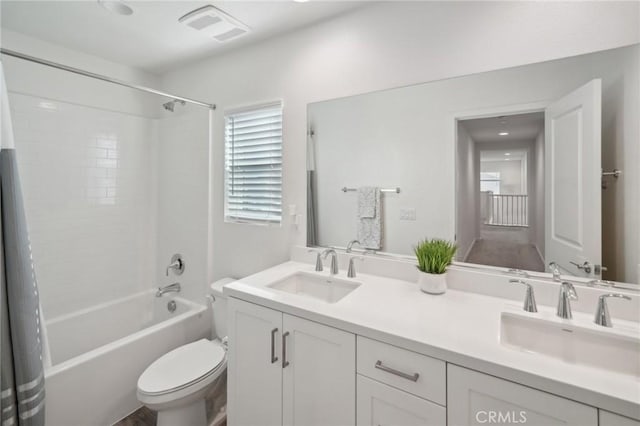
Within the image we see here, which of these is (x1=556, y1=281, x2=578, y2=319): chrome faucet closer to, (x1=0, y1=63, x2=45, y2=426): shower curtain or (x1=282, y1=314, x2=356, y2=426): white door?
(x1=282, y1=314, x2=356, y2=426): white door

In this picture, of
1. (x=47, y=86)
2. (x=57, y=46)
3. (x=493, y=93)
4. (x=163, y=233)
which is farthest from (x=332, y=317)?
(x=57, y=46)

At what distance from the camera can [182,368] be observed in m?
1.56

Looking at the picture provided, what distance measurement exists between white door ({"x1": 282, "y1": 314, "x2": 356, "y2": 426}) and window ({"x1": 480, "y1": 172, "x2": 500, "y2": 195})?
958mm

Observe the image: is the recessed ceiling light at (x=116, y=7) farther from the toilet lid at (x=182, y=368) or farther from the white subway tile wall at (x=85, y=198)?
the toilet lid at (x=182, y=368)

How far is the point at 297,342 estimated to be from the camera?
1182mm

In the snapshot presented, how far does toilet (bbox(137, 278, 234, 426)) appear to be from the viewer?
1.39 m

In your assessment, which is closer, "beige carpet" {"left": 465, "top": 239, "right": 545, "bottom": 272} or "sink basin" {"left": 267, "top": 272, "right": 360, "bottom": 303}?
"beige carpet" {"left": 465, "top": 239, "right": 545, "bottom": 272}

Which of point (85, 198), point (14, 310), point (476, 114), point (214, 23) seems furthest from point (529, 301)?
point (85, 198)

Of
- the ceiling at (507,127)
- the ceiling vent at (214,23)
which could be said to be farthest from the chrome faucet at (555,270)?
the ceiling vent at (214,23)

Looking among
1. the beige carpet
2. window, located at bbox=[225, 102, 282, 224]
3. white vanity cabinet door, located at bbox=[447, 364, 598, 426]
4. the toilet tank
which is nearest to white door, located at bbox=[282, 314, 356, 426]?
white vanity cabinet door, located at bbox=[447, 364, 598, 426]

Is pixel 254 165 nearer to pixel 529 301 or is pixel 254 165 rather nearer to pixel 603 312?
pixel 529 301

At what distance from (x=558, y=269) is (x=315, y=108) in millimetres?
1539

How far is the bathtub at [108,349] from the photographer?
149cm

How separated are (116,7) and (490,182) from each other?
2.35m
